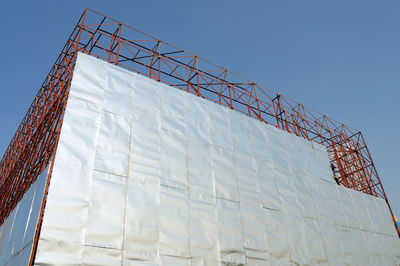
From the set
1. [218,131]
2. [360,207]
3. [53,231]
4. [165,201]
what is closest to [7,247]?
[53,231]

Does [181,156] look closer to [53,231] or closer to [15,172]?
[53,231]

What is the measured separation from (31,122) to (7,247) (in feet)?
37.4

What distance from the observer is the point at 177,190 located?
507 inches

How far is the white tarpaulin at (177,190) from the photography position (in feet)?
34.9

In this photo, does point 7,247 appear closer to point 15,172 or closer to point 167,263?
point 167,263

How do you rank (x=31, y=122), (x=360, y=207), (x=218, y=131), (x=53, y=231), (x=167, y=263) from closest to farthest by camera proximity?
(x=53, y=231) < (x=167, y=263) < (x=218, y=131) < (x=360, y=207) < (x=31, y=122)

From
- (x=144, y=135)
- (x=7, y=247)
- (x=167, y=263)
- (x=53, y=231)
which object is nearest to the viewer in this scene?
(x=53, y=231)

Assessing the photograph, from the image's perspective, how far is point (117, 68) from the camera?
47.1 ft

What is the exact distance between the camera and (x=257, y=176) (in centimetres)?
1594

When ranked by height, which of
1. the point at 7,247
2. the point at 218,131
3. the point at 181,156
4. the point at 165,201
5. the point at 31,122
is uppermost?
the point at 31,122

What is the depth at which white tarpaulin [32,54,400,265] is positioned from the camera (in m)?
10.6

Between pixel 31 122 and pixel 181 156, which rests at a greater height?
pixel 31 122

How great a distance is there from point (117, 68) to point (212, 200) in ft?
22.0

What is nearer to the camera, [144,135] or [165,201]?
[165,201]
